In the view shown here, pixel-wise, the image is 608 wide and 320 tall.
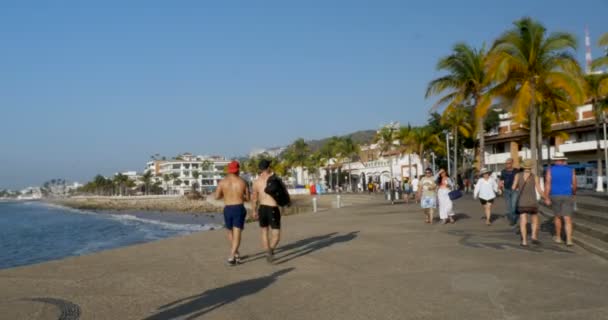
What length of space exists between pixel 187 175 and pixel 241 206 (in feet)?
599

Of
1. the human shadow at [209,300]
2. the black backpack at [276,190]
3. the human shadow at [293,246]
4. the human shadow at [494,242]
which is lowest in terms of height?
the human shadow at [209,300]

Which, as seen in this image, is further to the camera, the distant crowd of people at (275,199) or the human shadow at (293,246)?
the human shadow at (293,246)

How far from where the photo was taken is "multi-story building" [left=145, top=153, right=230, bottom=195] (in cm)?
17800

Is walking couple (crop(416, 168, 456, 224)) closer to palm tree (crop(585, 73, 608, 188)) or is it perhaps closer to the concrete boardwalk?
the concrete boardwalk

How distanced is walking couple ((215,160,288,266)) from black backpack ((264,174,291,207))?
2 cm

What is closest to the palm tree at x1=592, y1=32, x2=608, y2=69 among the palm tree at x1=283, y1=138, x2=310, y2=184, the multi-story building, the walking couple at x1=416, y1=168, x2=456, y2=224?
the walking couple at x1=416, y1=168, x2=456, y2=224

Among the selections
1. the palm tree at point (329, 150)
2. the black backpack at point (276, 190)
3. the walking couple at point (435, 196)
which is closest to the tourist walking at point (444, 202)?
the walking couple at point (435, 196)

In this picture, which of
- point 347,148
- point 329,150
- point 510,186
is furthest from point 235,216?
point 329,150

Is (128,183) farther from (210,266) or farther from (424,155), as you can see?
(210,266)

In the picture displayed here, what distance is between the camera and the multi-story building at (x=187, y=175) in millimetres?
178000

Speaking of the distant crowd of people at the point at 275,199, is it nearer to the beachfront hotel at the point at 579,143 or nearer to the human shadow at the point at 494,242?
the human shadow at the point at 494,242

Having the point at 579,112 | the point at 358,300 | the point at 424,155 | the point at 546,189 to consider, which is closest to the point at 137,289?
the point at 358,300

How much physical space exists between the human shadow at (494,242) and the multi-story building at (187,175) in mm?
159893

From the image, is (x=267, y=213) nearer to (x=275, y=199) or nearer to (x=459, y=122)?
(x=275, y=199)
